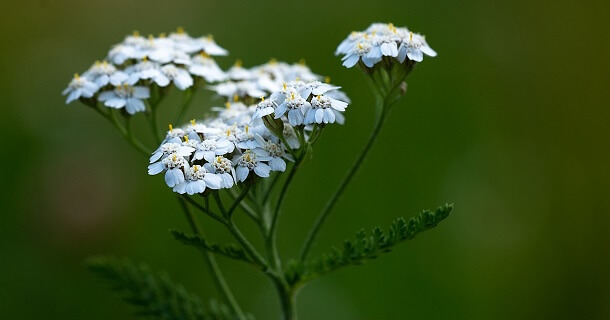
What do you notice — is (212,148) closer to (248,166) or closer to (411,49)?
(248,166)

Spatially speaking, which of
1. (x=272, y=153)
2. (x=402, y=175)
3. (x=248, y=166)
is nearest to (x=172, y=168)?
(x=248, y=166)

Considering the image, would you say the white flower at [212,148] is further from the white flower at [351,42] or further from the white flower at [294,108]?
the white flower at [351,42]

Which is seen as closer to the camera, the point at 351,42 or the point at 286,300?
the point at 286,300

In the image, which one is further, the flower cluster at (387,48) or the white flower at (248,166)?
the flower cluster at (387,48)

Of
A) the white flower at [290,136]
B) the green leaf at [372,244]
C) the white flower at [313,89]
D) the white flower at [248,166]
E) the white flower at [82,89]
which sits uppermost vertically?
the white flower at [82,89]

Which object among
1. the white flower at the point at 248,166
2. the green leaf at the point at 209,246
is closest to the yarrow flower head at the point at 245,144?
the white flower at the point at 248,166

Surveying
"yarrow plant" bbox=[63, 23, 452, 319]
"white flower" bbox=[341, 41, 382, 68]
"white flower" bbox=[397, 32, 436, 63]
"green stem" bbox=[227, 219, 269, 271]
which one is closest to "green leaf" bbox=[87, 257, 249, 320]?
"yarrow plant" bbox=[63, 23, 452, 319]

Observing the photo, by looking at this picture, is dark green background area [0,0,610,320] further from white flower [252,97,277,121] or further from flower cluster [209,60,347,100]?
white flower [252,97,277,121]
